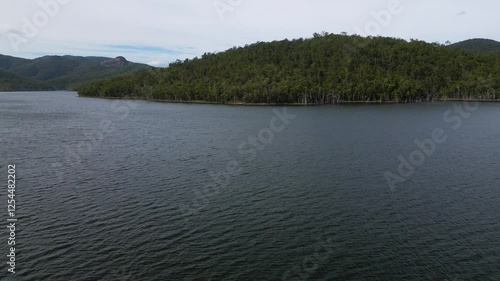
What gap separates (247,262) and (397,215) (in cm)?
1553

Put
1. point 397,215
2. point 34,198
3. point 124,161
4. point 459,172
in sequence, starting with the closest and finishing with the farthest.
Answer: point 397,215
point 34,198
point 459,172
point 124,161

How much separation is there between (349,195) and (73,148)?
45.5 m

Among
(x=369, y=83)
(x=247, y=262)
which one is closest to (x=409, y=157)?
(x=247, y=262)

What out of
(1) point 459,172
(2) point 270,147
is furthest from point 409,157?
(2) point 270,147

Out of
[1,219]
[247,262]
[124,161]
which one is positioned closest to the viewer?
[247,262]

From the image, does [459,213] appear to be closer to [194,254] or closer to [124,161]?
[194,254]

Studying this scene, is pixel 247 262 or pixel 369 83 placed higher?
pixel 369 83

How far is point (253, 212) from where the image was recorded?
104ft

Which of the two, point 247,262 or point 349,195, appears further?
point 349,195

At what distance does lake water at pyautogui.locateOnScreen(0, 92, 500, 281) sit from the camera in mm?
23109

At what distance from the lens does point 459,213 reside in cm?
3194

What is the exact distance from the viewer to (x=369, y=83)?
19725 centimetres

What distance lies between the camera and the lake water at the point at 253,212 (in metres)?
23.1

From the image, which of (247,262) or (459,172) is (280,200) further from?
(459,172)
